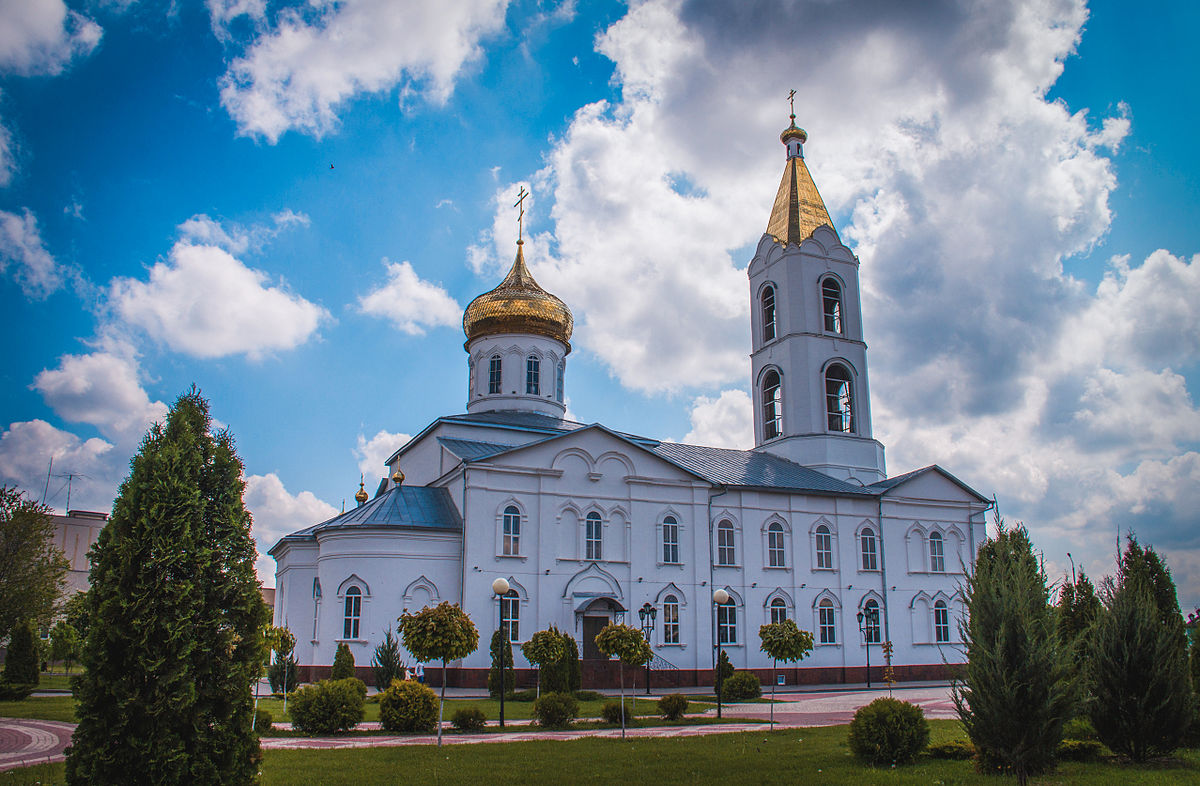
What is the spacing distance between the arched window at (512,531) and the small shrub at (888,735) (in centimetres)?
1677

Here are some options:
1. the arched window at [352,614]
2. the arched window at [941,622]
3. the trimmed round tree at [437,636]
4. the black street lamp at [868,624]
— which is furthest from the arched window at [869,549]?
the trimmed round tree at [437,636]

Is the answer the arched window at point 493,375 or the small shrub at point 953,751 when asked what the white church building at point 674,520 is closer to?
the arched window at point 493,375

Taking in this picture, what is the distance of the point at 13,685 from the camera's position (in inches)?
793

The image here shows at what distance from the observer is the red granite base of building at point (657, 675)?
1012 inches

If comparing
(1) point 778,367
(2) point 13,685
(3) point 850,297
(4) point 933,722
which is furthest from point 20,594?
(3) point 850,297

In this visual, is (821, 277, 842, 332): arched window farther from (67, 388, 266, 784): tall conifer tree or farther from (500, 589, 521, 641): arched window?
(67, 388, 266, 784): tall conifer tree

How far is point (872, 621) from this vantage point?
32.5m

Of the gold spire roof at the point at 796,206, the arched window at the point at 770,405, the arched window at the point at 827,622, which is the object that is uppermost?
the gold spire roof at the point at 796,206

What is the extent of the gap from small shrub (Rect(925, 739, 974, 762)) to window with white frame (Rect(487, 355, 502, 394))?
82.7 feet

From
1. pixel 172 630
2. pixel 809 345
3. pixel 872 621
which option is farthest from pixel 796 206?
pixel 172 630

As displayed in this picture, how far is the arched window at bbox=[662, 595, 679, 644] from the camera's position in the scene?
29237 millimetres

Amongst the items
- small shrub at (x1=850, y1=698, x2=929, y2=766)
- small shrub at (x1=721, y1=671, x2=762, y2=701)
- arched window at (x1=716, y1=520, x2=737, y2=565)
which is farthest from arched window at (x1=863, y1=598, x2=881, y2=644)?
small shrub at (x1=850, y1=698, x2=929, y2=766)

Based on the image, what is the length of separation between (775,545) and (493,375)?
523 inches

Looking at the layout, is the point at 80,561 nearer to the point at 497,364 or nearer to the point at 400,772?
the point at 497,364
